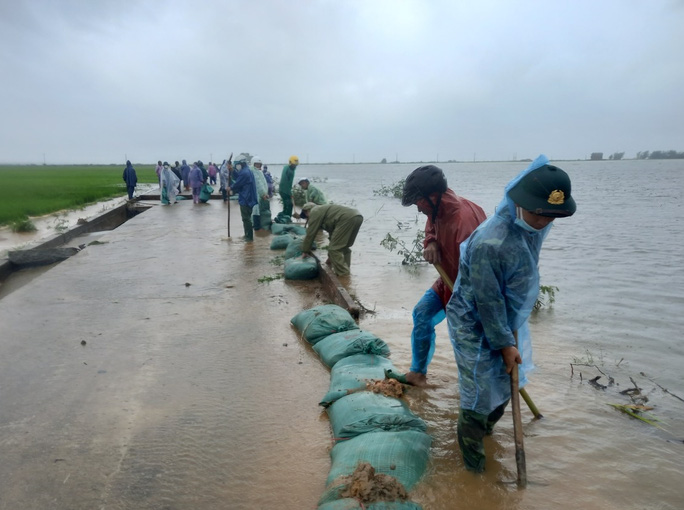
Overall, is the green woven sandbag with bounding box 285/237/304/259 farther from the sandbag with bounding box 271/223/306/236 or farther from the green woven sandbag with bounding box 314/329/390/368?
the green woven sandbag with bounding box 314/329/390/368

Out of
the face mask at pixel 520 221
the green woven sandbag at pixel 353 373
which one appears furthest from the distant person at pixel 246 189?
the face mask at pixel 520 221

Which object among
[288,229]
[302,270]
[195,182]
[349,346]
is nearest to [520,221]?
[349,346]

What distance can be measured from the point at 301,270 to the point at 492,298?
183 inches

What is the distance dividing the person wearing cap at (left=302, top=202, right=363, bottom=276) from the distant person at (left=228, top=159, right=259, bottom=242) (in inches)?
120

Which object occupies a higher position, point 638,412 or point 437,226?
point 437,226

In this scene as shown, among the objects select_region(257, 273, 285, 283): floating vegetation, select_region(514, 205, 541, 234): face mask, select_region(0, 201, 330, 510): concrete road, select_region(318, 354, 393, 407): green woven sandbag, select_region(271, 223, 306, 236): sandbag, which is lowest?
select_region(0, 201, 330, 510): concrete road

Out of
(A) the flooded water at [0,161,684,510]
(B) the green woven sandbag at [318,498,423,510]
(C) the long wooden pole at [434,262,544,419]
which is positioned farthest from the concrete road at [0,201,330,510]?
(C) the long wooden pole at [434,262,544,419]

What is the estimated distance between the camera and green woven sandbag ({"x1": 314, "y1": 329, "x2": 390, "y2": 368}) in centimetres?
352

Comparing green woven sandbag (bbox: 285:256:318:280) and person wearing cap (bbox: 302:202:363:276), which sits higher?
person wearing cap (bbox: 302:202:363:276)

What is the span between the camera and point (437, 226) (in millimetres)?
2977

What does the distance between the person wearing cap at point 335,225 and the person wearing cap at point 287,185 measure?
12.6 ft

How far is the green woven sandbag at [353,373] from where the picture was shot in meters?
2.99

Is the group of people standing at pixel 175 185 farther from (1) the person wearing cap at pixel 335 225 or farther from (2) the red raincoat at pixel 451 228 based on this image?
(2) the red raincoat at pixel 451 228

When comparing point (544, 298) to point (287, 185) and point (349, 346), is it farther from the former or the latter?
point (287, 185)
